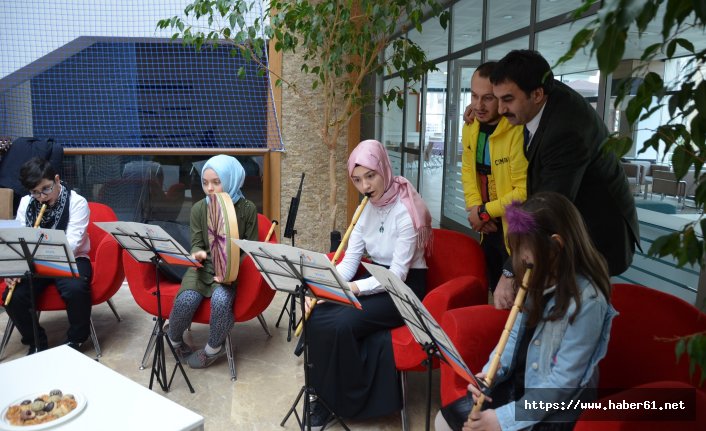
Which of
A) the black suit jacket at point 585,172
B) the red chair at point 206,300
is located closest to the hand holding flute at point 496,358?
the black suit jacket at point 585,172

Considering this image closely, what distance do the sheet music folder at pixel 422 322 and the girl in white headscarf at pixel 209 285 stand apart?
1638 mm

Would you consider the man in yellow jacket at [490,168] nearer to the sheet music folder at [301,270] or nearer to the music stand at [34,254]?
the sheet music folder at [301,270]

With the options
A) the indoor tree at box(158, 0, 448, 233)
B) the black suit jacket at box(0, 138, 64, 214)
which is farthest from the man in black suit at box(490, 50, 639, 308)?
the black suit jacket at box(0, 138, 64, 214)

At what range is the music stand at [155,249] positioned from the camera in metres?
2.86

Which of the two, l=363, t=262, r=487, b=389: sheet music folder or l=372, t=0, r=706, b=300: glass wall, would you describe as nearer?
l=363, t=262, r=487, b=389: sheet music folder

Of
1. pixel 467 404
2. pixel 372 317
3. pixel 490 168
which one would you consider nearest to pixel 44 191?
pixel 372 317

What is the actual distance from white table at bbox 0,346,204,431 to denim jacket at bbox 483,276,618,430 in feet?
3.62

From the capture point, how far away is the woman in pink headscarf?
269cm

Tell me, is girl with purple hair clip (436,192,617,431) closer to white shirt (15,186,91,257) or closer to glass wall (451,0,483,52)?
white shirt (15,186,91,257)

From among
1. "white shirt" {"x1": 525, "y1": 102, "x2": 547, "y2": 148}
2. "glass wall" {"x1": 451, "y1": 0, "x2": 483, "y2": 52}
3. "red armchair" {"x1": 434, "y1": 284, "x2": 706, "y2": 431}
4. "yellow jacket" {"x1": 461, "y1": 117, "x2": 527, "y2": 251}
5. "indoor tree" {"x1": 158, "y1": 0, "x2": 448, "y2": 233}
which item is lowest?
"red armchair" {"x1": 434, "y1": 284, "x2": 706, "y2": 431}

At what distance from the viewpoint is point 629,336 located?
210 cm

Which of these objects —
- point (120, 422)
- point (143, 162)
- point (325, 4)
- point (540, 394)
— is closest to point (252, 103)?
point (143, 162)

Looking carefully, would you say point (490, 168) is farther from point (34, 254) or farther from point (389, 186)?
point (34, 254)

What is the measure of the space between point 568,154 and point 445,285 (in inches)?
33.0
